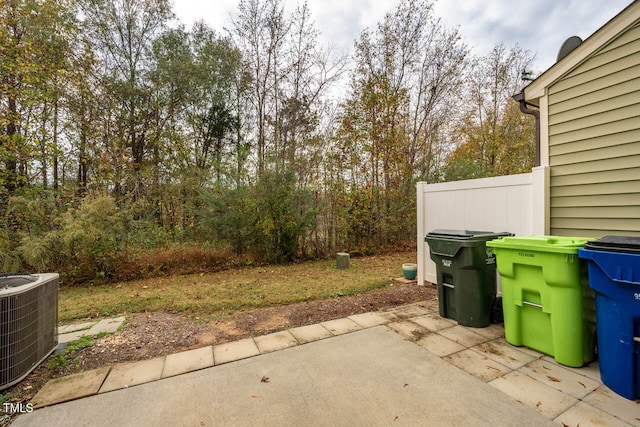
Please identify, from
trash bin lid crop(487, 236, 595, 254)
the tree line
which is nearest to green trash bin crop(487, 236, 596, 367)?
trash bin lid crop(487, 236, 595, 254)

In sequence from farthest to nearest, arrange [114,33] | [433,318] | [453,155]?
[453,155] → [114,33] → [433,318]

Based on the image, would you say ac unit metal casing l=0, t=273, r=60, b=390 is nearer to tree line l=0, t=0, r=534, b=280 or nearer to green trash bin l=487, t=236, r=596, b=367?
tree line l=0, t=0, r=534, b=280

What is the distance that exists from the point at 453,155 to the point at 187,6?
10.7m

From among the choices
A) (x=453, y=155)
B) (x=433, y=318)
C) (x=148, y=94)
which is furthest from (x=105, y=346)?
(x=453, y=155)

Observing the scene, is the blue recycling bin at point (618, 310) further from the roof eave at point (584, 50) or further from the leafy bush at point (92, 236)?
the leafy bush at point (92, 236)

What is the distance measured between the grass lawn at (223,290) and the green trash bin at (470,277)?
1554mm

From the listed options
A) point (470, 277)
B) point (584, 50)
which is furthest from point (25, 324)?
point (584, 50)

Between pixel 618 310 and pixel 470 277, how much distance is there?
3.64 ft

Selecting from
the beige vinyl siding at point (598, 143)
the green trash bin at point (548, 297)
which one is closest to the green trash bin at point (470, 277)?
the green trash bin at point (548, 297)

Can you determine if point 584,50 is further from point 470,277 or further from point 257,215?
point 257,215

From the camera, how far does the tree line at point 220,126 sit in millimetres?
5465

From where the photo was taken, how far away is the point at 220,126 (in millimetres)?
9055

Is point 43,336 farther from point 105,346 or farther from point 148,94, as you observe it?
point 148,94

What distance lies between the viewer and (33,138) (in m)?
5.59
